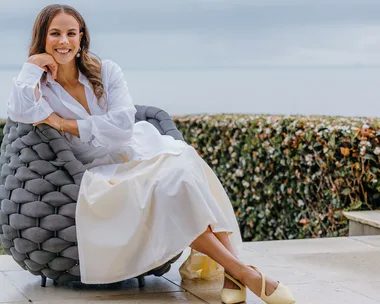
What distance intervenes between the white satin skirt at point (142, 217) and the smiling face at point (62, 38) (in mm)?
581

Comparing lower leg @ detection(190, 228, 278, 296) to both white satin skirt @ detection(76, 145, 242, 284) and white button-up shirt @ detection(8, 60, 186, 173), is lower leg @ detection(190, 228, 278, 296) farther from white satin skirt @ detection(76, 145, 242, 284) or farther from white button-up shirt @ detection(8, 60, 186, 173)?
white button-up shirt @ detection(8, 60, 186, 173)

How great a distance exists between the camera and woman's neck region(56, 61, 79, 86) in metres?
3.56

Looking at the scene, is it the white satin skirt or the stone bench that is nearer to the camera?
the white satin skirt

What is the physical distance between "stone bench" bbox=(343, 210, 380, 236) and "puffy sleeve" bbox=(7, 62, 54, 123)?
7.95 ft

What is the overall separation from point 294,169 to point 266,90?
1858 millimetres

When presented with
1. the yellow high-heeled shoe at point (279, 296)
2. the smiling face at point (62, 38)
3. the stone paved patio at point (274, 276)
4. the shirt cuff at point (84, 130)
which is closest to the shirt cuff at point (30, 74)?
the smiling face at point (62, 38)

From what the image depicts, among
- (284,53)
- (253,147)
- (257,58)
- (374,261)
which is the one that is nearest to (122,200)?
(374,261)

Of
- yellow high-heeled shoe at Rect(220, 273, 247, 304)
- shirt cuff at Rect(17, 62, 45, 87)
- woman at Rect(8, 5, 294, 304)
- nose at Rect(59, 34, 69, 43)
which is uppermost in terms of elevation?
nose at Rect(59, 34, 69, 43)

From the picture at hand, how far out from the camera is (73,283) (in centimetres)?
356

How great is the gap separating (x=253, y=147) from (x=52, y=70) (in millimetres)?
2899

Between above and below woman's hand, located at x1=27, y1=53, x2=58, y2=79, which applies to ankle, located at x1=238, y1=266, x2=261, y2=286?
below

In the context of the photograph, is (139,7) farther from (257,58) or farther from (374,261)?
(374,261)

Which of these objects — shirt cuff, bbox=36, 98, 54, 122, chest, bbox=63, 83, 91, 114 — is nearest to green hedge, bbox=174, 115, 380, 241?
chest, bbox=63, 83, 91, 114

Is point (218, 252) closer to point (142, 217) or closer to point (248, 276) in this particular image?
point (248, 276)
